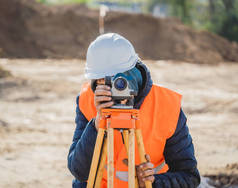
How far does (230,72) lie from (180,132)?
1145 centimetres

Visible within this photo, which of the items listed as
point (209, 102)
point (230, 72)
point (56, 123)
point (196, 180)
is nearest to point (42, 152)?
point (56, 123)

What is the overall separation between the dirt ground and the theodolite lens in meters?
2.36

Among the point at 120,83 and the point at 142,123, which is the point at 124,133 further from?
the point at 142,123

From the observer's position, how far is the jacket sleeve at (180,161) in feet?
6.50

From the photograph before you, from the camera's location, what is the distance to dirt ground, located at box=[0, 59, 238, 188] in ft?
13.7

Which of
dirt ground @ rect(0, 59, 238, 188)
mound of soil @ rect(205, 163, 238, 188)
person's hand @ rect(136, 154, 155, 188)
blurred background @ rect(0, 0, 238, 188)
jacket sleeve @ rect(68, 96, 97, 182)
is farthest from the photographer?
blurred background @ rect(0, 0, 238, 188)

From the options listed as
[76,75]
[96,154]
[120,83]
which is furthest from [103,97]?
[76,75]

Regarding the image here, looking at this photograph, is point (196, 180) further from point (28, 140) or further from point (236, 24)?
point (236, 24)

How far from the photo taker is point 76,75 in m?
11.0

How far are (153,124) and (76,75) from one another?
361 inches

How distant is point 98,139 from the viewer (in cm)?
171

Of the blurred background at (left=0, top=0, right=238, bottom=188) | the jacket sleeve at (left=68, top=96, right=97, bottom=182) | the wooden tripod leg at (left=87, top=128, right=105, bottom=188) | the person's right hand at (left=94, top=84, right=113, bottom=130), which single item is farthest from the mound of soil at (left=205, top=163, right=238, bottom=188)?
the person's right hand at (left=94, top=84, right=113, bottom=130)

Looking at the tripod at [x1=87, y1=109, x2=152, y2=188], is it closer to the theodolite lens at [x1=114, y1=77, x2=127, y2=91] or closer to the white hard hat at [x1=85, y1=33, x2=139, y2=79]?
the theodolite lens at [x1=114, y1=77, x2=127, y2=91]

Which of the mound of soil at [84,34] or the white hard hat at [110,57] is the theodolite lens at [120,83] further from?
the mound of soil at [84,34]
